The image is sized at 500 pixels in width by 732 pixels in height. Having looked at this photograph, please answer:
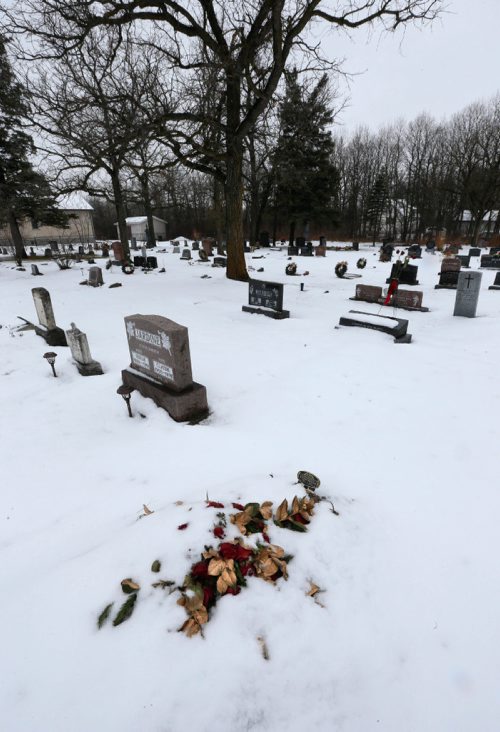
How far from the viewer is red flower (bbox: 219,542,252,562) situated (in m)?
2.22

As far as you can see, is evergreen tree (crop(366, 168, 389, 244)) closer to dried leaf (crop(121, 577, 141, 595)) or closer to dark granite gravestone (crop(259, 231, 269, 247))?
dark granite gravestone (crop(259, 231, 269, 247))

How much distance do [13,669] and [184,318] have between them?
8534 mm

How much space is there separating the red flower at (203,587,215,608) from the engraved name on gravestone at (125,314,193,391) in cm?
294

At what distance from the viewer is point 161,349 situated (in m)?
4.73

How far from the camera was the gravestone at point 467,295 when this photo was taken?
355 inches

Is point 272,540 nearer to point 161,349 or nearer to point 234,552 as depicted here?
point 234,552

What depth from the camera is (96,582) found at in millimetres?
2182

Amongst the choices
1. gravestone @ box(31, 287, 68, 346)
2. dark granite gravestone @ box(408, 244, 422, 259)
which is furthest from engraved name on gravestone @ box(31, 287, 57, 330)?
dark granite gravestone @ box(408, 244, 422, 259)

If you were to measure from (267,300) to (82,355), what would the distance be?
18.1 feet

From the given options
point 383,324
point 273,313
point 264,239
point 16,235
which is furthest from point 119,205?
point 383,324

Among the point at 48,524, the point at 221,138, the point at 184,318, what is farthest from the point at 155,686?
the point at 221,138

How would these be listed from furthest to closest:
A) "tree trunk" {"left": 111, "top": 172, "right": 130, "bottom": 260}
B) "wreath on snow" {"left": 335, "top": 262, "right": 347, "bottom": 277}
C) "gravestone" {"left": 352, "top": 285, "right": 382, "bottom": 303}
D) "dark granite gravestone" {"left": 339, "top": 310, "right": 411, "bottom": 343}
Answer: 1. "tree trunk" {"left": 111, "top": 172, "right": 130, "bottom": 260}
2. "wreath on snow" {"left": 335, "top": 262, "right": 347, "bottom": 277}
3. "gravestone" {"left": 352, "top": 285, "right": 382, "bottom": 303}
4. "dark granite gravestone" {"left": 339, "top": 310, "right": 411, "bottom": 343}

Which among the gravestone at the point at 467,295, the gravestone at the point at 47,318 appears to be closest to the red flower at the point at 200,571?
the gravestone at the point at 47,318

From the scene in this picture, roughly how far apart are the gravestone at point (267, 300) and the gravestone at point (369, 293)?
3613 mm
